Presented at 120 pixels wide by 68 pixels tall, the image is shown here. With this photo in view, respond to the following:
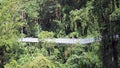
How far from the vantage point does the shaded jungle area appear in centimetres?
712

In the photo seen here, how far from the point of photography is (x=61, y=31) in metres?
13.9

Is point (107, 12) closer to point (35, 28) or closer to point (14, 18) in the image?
point (14, 18)

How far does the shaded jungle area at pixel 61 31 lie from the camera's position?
7.12m

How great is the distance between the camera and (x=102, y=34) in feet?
24.1

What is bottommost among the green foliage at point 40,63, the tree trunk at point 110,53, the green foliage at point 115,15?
the green foliage at point 40,63

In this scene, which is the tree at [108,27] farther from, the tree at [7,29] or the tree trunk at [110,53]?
the tree at [7,29]

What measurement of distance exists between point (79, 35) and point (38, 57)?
4.86ft

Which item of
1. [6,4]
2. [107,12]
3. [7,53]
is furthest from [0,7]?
[107,12]

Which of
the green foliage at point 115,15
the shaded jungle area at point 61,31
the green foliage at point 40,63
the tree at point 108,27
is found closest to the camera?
the green foliage at point 115,15

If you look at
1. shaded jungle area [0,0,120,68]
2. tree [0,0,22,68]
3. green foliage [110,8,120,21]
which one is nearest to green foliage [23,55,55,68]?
shaded jungle area [0,0,120,68]

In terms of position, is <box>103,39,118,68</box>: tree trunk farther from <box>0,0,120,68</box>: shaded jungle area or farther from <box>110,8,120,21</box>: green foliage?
<box>110,8,120,21</box>: green foliage

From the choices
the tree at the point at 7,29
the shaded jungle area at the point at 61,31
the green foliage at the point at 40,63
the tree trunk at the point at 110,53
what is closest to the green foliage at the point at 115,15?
the shaded jungle area at the point at 61,31

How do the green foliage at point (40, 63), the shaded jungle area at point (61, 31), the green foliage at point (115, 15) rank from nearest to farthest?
1. the green foliage at point (115, 15)
2. the shaded jungle area at point (61, 31)
3. the green foliage at point (40, 63)

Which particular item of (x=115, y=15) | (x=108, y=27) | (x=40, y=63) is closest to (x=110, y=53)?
(x=108, y=27)
